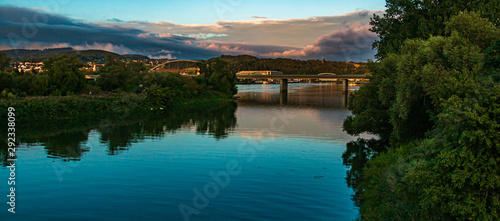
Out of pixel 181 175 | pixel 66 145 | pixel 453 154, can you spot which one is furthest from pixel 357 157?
pixel 66 145

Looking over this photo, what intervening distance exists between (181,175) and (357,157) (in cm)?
1312

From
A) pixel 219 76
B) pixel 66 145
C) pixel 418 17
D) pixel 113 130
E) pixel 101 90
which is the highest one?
pixel 418 17

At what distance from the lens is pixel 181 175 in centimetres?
2241

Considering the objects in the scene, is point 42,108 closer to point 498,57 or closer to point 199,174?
point 199,174

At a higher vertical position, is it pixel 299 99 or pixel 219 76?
pixel 219 76

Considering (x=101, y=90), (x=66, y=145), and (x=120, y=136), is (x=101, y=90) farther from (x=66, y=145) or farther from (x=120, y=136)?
(x=66, y=145)

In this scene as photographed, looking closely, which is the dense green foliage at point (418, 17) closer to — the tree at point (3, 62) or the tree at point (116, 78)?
the tree at point (116, 78)

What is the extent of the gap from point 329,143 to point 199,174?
14812 mm

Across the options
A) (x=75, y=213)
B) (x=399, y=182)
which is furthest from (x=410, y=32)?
(x=75, y=213)

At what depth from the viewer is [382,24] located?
38.6 meters

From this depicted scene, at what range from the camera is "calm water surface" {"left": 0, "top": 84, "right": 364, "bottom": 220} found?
1655 centimetres

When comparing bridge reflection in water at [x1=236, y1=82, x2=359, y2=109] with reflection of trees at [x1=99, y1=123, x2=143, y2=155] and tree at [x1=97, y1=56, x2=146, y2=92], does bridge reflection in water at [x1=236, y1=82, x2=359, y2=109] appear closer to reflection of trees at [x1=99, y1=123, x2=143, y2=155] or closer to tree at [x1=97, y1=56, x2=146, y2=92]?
tree at [x1=97, y1=56, x2=146, y2=92]

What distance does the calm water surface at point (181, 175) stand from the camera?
16547 mm

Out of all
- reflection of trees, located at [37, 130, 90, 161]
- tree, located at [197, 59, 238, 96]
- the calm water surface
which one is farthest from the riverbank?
tree, located at [197, 59, 238, 96]
